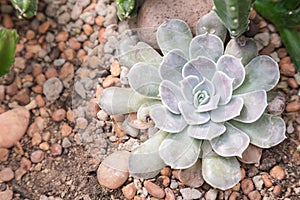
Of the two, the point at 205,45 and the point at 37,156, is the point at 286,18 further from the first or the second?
the point at 37,156

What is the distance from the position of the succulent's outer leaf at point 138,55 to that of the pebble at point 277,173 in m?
0.48

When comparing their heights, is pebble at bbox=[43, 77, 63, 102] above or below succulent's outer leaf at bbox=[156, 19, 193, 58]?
below

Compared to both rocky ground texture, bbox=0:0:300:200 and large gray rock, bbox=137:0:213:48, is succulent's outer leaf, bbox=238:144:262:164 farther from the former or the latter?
large gray rock, bbox=137:0:213:48

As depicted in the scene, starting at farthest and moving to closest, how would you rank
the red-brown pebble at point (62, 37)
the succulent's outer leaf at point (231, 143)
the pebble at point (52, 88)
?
the red-brown pebble at point (62, 37) < the pebble at point (52, 88) < the succulent's outer leaf at point (231, 143)

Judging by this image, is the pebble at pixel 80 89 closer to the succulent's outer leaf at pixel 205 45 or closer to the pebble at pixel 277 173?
the succulent's outer leaf at pixel 205 45

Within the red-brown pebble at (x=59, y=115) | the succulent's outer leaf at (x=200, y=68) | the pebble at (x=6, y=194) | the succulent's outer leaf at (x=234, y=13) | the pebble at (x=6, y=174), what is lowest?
the pebble at (x=6, y=194)

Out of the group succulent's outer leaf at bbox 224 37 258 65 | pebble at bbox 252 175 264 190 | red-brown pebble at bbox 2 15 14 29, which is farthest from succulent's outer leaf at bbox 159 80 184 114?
red-brown pebble at bbox 2 15 14 29

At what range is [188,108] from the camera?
63.9 inches

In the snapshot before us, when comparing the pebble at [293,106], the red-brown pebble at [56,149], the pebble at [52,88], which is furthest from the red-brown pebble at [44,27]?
the pebble at [293,106]

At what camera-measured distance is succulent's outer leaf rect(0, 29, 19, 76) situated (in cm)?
173

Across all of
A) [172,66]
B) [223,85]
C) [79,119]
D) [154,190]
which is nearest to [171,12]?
[172,66]

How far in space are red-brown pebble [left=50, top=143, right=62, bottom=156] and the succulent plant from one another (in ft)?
0.74

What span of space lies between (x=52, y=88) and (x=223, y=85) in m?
0.64

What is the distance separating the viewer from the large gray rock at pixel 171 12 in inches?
71.8
